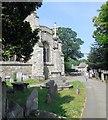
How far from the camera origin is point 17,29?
12609mm

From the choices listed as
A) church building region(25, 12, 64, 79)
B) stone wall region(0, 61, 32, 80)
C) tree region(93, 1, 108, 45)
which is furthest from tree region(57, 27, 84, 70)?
tree region(93, 1, 108, 45)

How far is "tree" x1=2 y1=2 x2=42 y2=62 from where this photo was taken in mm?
12219

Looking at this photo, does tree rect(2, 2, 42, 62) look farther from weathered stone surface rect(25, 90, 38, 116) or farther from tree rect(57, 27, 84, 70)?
tree rect(57, 27, 84, 70)

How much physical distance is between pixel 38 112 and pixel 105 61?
29104 mm

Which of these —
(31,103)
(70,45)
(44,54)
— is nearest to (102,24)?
(44,54)

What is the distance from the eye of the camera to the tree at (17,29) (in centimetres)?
1222

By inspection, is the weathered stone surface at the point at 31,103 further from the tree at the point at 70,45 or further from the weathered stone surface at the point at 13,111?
the tree at the point at 70,45

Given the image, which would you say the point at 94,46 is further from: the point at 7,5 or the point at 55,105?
the point at 7,5

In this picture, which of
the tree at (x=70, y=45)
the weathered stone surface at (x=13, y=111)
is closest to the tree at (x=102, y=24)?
the weathered stone surface at (x=13, y=111)

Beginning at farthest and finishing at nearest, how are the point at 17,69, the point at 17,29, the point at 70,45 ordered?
the point at 70,45
the point at 17,69
the point at 17,29

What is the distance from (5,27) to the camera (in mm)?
12195

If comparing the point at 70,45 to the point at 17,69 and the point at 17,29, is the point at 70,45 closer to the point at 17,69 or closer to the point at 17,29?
the point at 17,69

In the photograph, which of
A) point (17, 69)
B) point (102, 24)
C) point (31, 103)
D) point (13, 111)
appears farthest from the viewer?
point (17, 69)

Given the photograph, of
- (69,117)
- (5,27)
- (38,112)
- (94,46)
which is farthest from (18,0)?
(94,46)
